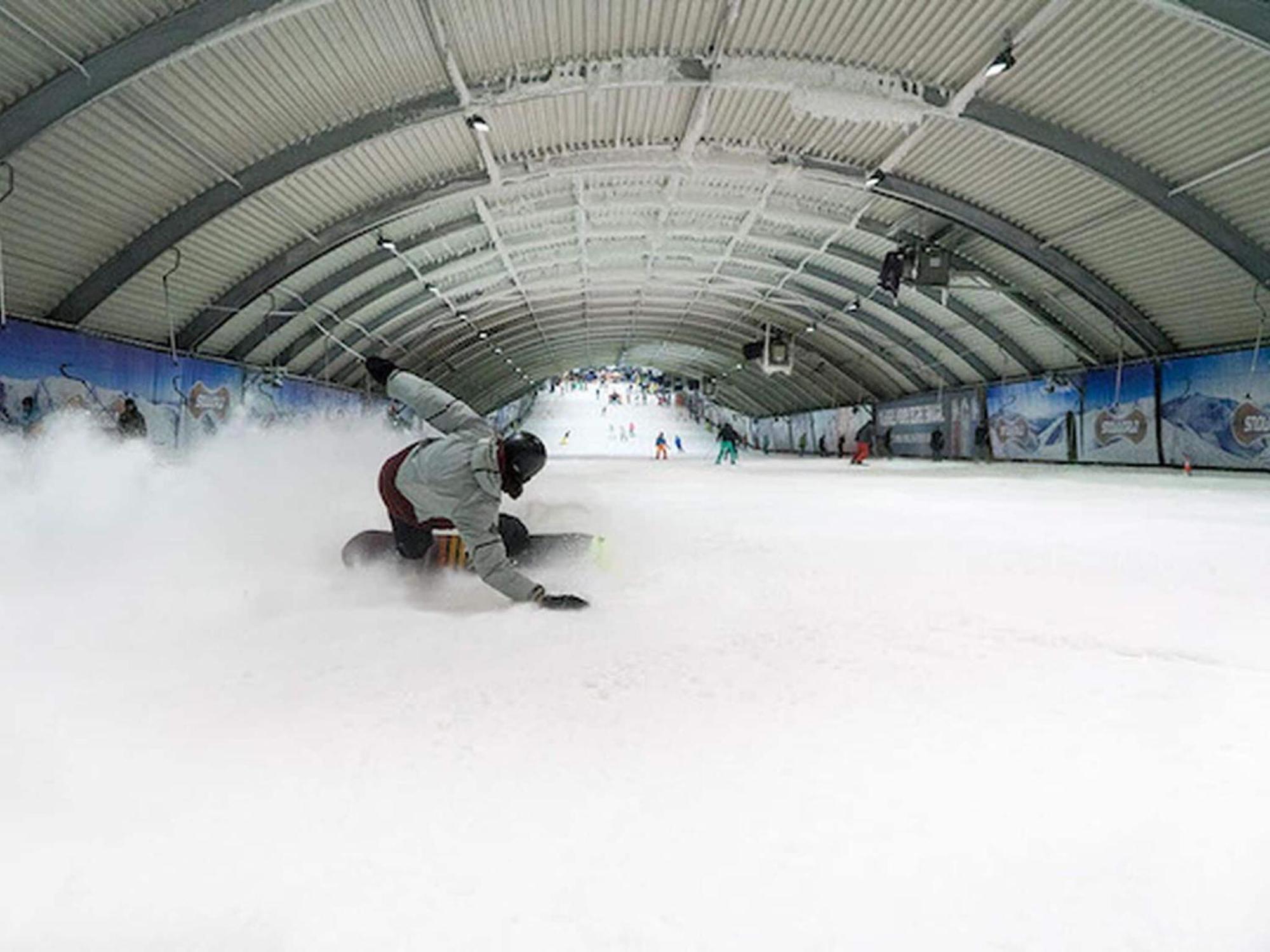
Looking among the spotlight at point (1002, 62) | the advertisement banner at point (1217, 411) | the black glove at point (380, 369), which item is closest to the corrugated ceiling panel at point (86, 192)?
the black glove at point (380, 369)

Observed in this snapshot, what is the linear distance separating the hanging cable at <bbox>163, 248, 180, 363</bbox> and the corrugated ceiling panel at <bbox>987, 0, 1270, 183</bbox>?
1538 centimetres

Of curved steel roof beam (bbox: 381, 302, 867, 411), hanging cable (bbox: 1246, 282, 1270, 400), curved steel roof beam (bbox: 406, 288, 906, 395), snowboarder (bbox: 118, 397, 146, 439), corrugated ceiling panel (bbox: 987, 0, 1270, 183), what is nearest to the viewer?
corrugated ceiling panel (bbox: 987, 0, 1270, 183)

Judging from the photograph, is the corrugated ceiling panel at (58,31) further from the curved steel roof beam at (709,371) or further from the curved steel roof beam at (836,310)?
the curved steel roof beam at (709,371)

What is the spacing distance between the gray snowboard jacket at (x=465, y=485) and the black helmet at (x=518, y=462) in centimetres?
5

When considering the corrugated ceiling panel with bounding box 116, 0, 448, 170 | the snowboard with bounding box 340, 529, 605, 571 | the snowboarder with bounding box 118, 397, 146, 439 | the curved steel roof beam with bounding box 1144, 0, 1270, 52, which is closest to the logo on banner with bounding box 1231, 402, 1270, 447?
the curved steel roof beam with bounding box 1144, 0, 1270, 52

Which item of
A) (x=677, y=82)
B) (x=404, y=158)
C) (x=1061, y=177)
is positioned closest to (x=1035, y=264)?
(x=1061, y=177)

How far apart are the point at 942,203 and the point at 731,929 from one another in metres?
17.2

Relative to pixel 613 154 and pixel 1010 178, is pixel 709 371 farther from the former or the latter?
pixel 613 154

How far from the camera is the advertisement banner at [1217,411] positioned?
54.9 ft

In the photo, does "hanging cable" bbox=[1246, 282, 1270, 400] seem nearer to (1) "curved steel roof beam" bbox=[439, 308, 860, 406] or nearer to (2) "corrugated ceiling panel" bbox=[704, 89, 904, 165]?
(2) "corrugated ceiling panel" bbox=[704, 89, 904, 165]

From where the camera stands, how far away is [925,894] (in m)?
1.40

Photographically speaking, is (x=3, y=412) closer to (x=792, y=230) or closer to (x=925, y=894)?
(x=925, y=894)

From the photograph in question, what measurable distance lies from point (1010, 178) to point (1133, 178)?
2.34m

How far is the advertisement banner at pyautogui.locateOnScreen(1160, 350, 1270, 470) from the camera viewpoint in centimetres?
1672
